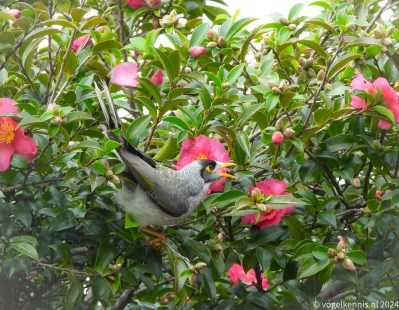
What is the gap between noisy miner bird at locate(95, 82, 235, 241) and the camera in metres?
2.50

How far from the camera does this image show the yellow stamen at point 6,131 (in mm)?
2295

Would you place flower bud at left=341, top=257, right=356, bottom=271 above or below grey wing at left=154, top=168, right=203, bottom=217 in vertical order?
above

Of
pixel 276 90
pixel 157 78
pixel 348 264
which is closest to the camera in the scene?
pixel 348 264

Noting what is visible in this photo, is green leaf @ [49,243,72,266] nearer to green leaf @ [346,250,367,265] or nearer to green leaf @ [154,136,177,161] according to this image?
green leaf @ [154,136,177,161]

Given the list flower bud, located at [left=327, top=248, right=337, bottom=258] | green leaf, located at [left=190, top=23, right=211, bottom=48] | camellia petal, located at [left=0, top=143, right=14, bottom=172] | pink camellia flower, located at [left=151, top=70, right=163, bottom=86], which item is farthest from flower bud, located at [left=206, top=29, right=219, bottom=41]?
flower bud, located at [left=327, top=248, right=337, bottom=258]

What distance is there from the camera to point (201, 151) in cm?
247

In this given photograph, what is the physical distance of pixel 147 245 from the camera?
2.47 metres

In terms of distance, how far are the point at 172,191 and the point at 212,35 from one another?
2.62ft

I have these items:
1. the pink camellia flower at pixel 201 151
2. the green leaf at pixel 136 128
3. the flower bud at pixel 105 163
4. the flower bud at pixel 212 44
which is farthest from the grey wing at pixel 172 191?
the flower bud at pixel 212 44

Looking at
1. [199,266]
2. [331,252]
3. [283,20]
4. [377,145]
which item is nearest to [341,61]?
[377,145]

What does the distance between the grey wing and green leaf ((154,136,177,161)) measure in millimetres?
178

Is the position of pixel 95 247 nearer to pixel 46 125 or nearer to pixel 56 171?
pixel 56 171

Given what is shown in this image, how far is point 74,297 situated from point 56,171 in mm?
541

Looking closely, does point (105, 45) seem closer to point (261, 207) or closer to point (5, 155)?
point (5, 155)
